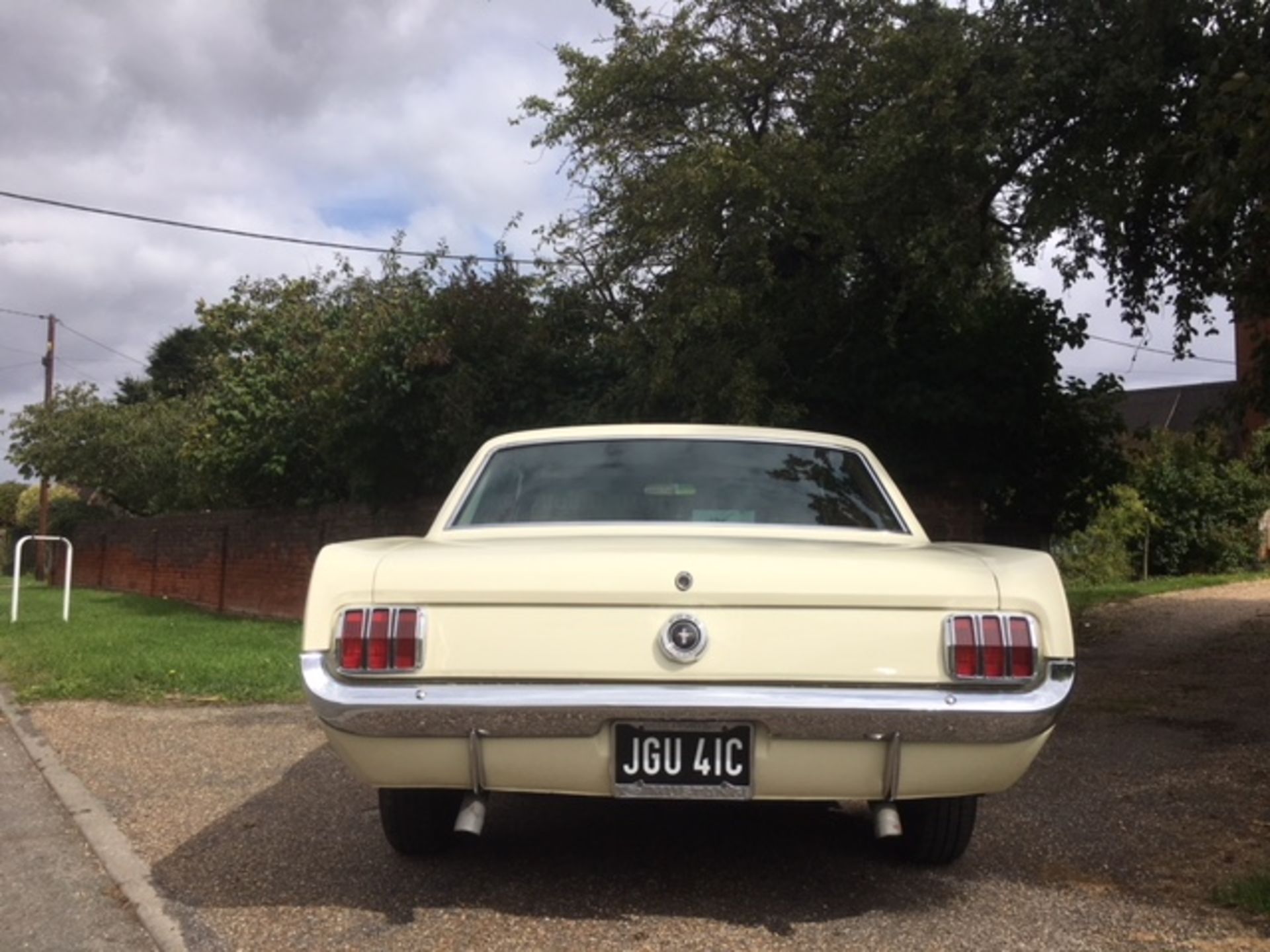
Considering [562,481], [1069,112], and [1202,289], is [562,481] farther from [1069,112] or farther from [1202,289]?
[1202,289]

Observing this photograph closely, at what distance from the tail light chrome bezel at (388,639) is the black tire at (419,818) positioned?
80cm

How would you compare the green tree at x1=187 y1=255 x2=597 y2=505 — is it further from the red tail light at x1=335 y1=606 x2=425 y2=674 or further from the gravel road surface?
the red tail light at x1=335 y1=606 x2=425 y2=674

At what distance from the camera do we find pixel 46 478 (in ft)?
107

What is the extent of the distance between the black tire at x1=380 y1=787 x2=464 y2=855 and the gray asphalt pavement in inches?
33.1

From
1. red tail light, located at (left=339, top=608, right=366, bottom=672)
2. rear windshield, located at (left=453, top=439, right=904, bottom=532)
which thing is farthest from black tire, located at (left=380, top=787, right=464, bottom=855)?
rear windshield, located at (left=453, top=439, right=904, bottom=532)

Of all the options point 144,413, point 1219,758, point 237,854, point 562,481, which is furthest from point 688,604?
point 144,413

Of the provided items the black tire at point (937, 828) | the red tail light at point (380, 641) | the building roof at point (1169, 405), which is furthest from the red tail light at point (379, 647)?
the building roof at point (1169, 405)

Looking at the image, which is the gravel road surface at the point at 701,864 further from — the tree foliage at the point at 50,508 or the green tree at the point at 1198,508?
the tree foliage at the point at 50,508

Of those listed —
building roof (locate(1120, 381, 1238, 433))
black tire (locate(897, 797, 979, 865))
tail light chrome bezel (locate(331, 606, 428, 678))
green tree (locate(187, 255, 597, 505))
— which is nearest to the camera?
tail light chrome bezel (locate(331, 606, 428, 678))

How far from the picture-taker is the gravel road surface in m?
3.89

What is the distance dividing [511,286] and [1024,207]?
6674mm

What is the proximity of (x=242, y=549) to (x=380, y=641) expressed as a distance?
1751 centimetres

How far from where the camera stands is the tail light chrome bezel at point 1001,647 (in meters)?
3.58

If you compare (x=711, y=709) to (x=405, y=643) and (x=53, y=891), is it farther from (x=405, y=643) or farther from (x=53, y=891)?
(x=53, y=891)
